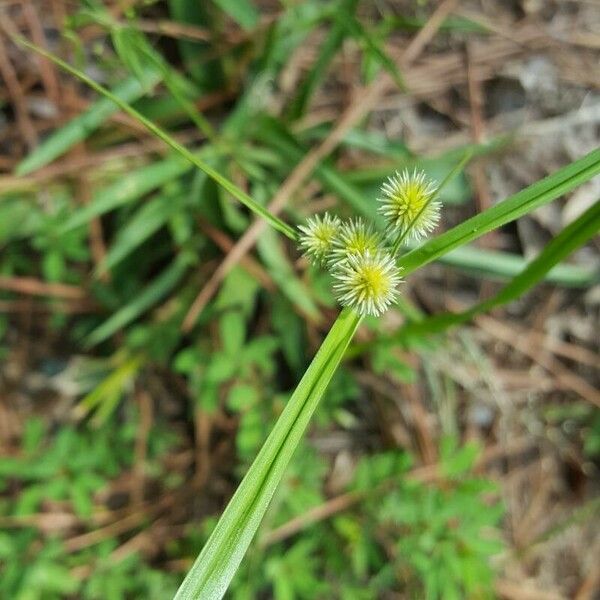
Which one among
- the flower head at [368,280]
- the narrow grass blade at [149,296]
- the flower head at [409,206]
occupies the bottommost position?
the flower head at [368,280]

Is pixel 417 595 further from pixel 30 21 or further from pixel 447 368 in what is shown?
pixel 30 21

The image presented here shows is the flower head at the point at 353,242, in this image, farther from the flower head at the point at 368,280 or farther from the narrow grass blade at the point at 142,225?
the narrow grass blade at the point at 142,225

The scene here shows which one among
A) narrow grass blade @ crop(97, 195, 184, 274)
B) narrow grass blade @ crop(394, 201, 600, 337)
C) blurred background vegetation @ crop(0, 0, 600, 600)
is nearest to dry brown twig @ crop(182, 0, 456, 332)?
blurred background vegetation @ crop(0, 0, 600, 600)

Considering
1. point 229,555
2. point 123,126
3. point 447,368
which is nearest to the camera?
point 229,555

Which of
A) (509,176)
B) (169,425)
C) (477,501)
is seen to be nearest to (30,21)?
(169,425)

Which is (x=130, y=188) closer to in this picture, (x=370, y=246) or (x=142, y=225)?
(x=142, y=225)

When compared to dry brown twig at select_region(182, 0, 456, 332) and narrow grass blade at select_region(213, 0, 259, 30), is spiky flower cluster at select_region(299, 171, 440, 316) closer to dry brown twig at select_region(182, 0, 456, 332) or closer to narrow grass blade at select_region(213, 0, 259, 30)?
dry brown twig at select_region(182, 0, 456, 332)

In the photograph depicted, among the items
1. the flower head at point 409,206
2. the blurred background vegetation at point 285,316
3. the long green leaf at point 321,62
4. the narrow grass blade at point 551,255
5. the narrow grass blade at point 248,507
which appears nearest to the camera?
the narrow grass blade at point 248,507

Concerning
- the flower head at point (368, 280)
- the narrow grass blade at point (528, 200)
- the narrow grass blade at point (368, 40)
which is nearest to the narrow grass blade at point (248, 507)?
the flower head at point (368, 280)
